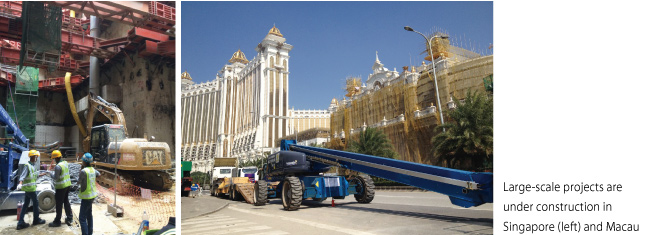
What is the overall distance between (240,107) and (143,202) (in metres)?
43.5

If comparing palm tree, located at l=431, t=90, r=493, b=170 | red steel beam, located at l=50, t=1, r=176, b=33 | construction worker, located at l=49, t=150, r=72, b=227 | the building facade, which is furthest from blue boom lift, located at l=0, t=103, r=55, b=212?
the building facade

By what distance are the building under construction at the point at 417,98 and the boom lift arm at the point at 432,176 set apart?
14416mm

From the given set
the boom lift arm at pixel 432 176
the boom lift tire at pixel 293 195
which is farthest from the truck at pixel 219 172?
the boom lift arm at pixel 432 176

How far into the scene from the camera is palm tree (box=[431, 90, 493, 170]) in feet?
56.5

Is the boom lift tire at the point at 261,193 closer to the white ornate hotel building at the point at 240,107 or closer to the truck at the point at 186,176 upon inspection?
the truck at the point at 186,176

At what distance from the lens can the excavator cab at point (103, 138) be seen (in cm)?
670

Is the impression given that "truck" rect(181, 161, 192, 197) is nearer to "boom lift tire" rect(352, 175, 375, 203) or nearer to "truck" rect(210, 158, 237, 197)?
"truck" rect(210, 158, 237, 197)

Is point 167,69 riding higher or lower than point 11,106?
higher

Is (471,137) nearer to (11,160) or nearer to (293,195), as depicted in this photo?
(293,195)

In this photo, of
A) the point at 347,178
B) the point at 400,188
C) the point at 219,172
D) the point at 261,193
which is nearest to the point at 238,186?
the point at 261,193
